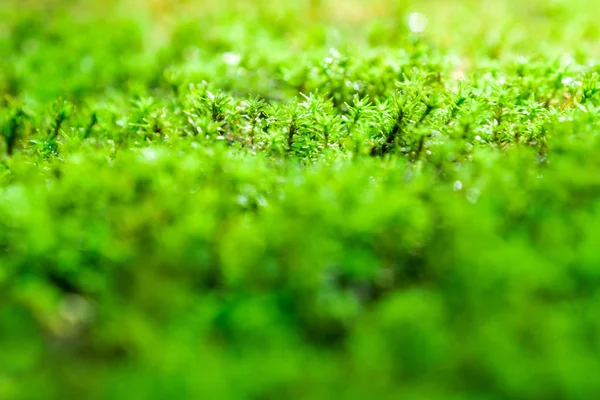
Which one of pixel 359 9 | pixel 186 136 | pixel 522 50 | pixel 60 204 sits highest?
pixel 359 9

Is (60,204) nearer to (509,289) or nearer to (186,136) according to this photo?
(186,136)

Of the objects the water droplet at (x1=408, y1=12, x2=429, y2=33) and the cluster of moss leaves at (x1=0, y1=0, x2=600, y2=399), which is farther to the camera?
the water droplet at (x1=408, y1=12, x2=429, y2=33)

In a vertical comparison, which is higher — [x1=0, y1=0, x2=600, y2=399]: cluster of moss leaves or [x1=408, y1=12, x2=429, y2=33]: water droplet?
[x1=408, y1=12, x2=429, y2=33]: water droplet

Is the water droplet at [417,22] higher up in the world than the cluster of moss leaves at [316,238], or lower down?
higher up

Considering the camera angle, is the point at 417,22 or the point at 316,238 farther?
the point at 417,22

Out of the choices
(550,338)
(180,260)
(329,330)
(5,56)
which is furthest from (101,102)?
(550,338)
